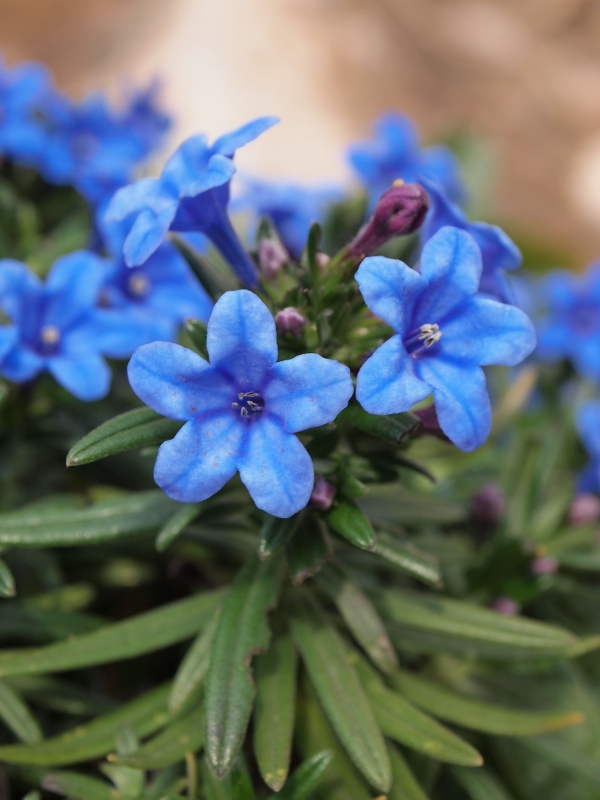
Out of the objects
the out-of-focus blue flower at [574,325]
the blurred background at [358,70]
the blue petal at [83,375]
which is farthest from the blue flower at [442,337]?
the blurred background at [358,70]

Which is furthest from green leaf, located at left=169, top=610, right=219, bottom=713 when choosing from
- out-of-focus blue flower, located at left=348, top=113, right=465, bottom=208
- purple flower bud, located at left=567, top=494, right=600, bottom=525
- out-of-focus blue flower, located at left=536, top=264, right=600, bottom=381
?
out-of-focus blue flower, located at left=348, top=113, right=465, bottom=208

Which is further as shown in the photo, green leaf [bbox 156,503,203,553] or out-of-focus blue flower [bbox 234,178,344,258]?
out-of-focus blue flower [bbox 234,178,344,258]

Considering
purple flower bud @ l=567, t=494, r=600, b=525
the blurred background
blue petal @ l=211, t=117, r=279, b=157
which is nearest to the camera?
blue petal @ l=211, t=117, r=279, b=157

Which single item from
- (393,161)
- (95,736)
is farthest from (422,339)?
(393,161)

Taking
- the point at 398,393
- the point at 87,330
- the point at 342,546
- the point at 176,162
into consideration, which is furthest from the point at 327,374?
the point at 87,330

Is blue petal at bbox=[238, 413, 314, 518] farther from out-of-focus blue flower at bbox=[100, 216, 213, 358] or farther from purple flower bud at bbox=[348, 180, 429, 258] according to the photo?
out-of-focus blue flower at bbox=[100, 216, 213, 358]

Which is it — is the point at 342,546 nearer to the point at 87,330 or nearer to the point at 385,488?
the point at 385,488
